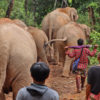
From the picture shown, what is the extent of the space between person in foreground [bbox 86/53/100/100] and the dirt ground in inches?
108

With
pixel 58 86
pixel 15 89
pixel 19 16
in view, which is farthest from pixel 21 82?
pixel 19 16

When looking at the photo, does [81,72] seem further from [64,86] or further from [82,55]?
[64,86]

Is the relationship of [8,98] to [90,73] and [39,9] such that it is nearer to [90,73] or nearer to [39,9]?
[90,73]

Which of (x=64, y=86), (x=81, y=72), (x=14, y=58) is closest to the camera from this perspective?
(x=14, y=58)

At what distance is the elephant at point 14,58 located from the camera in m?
4.12

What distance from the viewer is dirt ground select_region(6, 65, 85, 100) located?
733 cm

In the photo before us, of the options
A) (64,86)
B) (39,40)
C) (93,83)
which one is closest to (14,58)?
(93,83)

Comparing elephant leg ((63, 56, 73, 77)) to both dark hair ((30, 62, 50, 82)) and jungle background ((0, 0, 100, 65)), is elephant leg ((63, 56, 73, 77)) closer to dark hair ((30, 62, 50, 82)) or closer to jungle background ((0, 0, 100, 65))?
jungle background ((0, 0, 100, 65))

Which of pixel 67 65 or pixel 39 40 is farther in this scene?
pixel 67 65

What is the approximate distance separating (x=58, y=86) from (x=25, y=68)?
4.49 m

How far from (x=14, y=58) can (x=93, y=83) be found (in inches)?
50.3

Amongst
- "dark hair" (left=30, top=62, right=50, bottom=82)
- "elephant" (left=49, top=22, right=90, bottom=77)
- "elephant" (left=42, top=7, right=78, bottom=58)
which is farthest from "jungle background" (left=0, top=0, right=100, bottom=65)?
"dark hair" (left=30, top=62, right=50, bottom=82)

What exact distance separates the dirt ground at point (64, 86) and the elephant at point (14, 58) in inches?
110

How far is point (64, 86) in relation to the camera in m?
8.62
